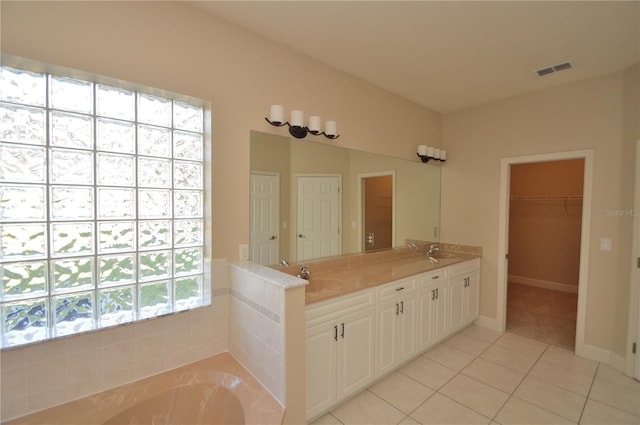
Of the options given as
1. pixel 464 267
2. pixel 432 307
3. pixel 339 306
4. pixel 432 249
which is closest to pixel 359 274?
pixel 339 306

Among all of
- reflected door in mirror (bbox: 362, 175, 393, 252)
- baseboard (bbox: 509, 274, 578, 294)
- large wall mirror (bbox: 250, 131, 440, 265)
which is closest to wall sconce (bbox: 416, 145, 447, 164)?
large wall mirror (bbox: 250, 131, 440, 265)

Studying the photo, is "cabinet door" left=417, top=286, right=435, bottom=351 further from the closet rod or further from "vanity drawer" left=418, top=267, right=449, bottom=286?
the closet rod

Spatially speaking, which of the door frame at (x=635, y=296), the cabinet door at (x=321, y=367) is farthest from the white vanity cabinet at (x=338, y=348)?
the door frame at (x=635, y=296)

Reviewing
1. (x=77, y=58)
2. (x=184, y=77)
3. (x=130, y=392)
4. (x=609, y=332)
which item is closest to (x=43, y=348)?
(x=130, y=392)

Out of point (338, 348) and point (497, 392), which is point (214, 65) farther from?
point (497, 392)

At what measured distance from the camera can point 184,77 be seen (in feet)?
5.96

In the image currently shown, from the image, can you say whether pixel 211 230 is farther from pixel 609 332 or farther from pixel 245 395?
pixel 609 332

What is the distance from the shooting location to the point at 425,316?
270cm

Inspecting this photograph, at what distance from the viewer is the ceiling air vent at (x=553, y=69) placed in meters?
2.50

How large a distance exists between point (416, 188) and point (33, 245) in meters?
3.40

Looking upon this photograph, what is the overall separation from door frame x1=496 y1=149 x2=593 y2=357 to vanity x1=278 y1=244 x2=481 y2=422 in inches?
11.2

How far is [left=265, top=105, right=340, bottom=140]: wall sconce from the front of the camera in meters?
2.16

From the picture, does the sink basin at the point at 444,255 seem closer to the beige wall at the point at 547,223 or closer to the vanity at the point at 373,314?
the vanity at the point at 373,314

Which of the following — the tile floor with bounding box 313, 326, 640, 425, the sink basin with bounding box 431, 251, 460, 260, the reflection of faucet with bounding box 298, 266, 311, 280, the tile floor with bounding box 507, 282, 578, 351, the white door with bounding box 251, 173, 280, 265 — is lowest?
the tile floor with bounding box 313, 326, 640, 425
